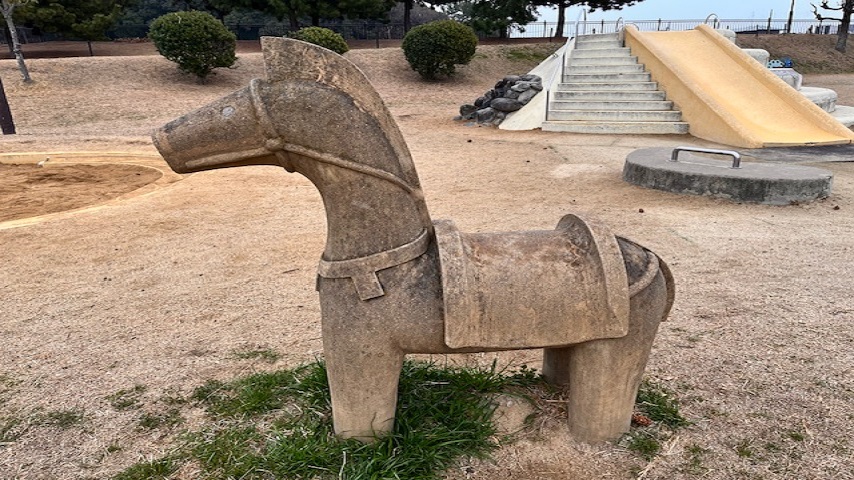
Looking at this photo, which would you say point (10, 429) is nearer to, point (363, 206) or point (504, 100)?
point (363, 206)

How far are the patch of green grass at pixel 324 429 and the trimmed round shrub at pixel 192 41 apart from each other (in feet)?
48.6

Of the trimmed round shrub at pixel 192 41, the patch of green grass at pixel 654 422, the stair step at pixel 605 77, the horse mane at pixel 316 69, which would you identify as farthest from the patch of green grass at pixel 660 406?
the trimmed round shrub at pixel 192 41

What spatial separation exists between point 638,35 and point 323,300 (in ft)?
42.1

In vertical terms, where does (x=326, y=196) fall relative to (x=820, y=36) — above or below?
below

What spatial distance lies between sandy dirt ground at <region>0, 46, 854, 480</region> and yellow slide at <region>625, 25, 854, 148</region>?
6.16 ft

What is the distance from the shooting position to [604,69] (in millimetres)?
12375

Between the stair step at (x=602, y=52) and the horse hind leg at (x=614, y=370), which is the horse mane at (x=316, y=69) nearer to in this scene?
the horse hind leg at (x=614, y=370)

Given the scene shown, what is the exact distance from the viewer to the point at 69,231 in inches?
204

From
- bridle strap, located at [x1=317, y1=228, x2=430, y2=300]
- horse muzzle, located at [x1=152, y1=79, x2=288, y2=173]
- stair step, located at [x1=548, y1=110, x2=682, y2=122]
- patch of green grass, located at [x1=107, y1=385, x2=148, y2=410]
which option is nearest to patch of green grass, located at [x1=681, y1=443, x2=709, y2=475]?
bridle strap, located at [x1=317, y1=228, x2=430, y2=300]

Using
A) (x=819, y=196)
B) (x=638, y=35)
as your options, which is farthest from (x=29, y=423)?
(x=638, y=35)

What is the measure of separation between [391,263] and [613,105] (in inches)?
410

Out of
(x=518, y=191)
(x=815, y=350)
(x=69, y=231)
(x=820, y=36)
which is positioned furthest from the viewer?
(x=820, y=36)

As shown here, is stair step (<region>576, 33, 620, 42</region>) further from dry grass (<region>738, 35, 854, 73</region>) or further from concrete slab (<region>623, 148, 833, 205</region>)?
dry grass (<region>738, 35, 854, 73</region>)

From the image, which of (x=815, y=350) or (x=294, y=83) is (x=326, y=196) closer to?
(x=294, y=83)
